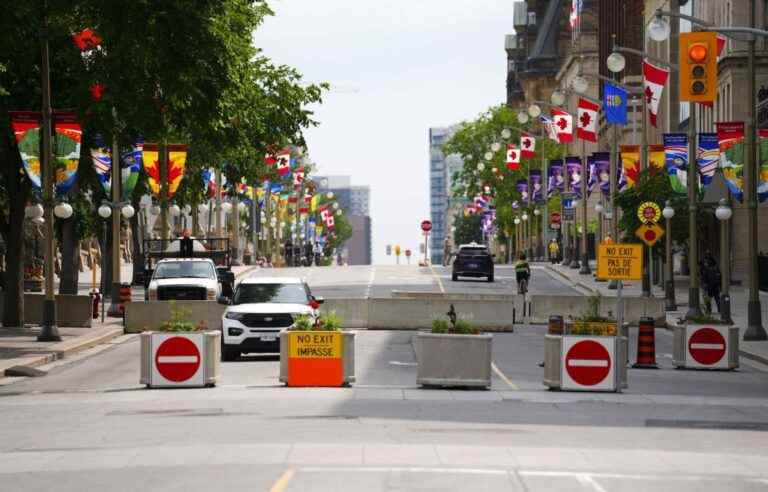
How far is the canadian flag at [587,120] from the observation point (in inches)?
2795

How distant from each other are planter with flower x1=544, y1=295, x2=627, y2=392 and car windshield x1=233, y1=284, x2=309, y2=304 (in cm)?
943

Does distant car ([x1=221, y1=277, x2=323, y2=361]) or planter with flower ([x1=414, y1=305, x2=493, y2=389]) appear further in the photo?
distant car ([x1=221, y1=277, x2=323, y2=361])

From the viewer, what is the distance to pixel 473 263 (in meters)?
81.6

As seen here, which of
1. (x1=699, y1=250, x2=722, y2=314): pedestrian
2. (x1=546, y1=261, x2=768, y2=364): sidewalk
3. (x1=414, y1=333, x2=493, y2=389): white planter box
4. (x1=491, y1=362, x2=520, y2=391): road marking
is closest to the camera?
(x1=414, y1=333, x2=493, y2=389): white planter box

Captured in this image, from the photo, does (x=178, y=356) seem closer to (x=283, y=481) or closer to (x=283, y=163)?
(x=283, y=481)

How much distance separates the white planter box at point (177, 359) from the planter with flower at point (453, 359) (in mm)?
3576

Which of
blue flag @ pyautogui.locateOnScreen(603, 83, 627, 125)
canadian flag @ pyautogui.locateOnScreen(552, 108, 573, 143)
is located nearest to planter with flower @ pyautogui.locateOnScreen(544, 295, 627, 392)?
blue flag @ pyautogui.locateOnScreen(603, 83, 627, 125)

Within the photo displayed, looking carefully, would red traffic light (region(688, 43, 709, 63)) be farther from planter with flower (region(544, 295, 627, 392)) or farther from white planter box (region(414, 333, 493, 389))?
white planter box (region(414, 333, 493, 389))

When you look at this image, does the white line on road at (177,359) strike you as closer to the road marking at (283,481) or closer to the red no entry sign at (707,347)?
the red no entry sign at (707,347)

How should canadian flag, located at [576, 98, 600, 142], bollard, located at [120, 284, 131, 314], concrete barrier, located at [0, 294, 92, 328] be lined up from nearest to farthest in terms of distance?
1. concrete barrier, located at [0, 294, 92, 328]
2. bollard, located at [120, 284, 131, 314]
3. canadian flag, located at [576, 98, 600, 142]

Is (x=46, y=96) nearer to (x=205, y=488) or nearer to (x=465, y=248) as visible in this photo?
(x=205, y=488)

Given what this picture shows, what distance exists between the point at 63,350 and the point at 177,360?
1097 cm

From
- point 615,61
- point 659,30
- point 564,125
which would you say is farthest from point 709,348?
point 564,125

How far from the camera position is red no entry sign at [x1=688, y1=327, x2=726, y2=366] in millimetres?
33688
